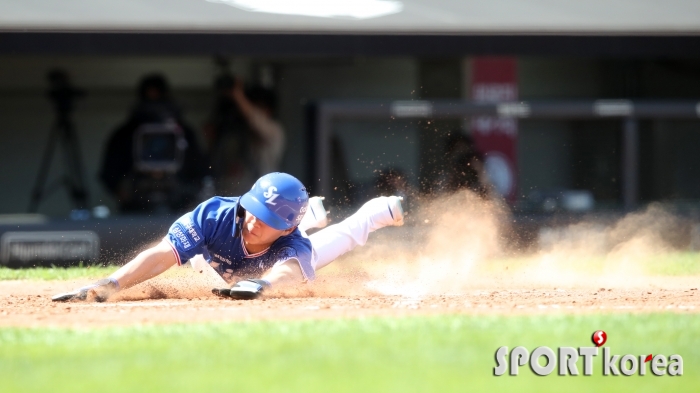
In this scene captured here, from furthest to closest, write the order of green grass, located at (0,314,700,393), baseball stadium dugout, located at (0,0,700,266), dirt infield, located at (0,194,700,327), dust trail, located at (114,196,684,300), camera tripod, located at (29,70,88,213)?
camera tripod, located at (29,70,88,213)
baseball stadium dugout, located at (0,0,700,266)
dust trail, located at (114,196,684,300)
dirt infield, located at (0,194,700,327)
green grass, located at (0,314,700,393)

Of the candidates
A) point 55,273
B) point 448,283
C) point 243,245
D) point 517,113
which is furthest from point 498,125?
point 243,245

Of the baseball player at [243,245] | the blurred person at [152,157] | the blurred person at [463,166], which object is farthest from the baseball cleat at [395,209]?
the blurred person at [152,157]

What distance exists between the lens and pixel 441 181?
33.3 ft

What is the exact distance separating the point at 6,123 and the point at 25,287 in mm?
4753

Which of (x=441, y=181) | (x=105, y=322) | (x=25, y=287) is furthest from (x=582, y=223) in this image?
(x=105, y=322)

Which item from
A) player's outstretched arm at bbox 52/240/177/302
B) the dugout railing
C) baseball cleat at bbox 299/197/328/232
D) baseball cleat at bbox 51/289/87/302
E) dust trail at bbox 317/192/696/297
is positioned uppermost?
the dugout railing

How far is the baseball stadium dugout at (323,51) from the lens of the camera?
979 cm

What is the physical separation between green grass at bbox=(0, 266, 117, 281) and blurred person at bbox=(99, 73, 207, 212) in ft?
5.30

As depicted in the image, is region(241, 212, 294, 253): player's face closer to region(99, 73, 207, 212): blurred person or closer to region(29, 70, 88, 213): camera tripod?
region(99, 73, 207, 212): blurred person

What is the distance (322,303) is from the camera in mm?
5594

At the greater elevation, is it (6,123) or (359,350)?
(6,123)

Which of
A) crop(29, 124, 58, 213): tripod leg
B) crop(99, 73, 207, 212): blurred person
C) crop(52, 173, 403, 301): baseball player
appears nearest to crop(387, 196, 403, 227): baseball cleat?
crop(52, 173, 403, 301): baseball player

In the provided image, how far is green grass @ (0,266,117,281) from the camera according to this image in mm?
7961

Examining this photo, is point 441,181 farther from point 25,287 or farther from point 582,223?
point 25,287
